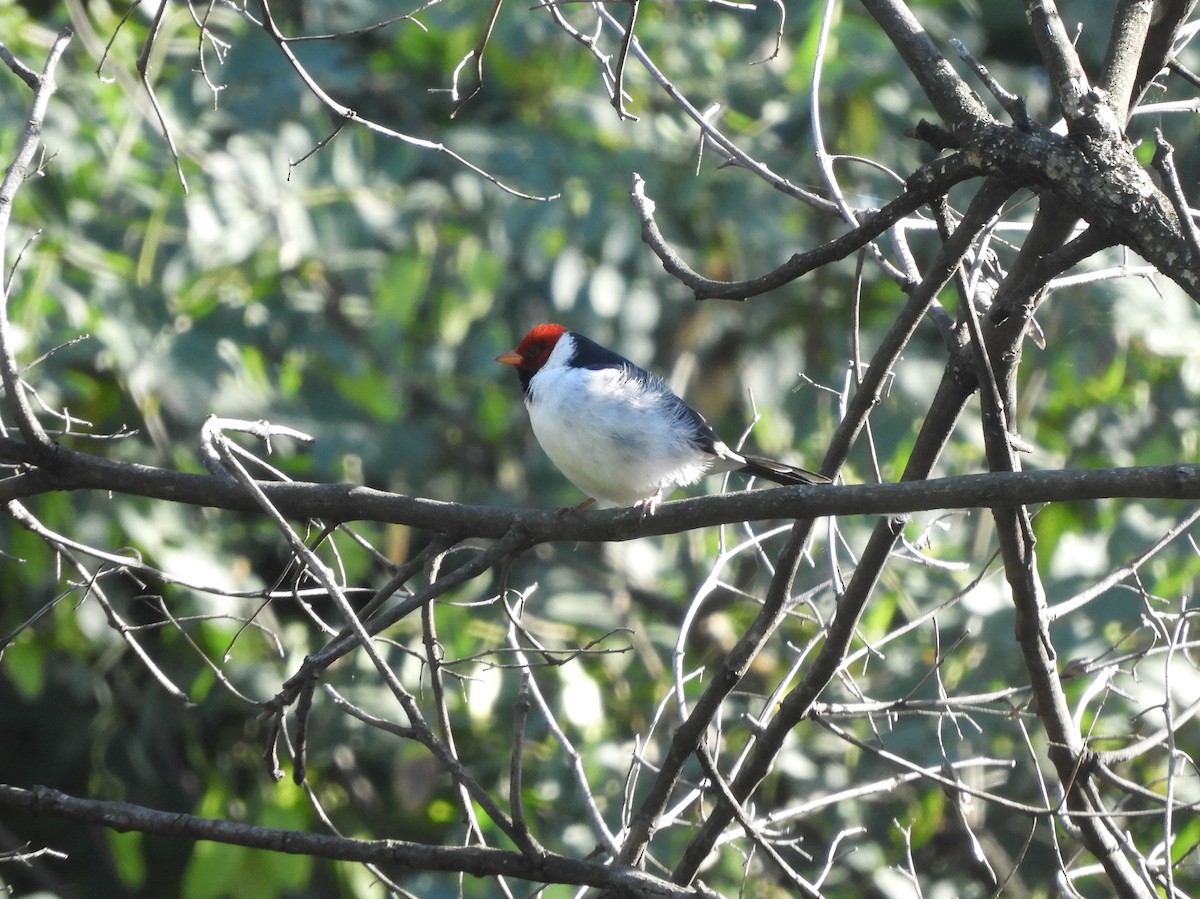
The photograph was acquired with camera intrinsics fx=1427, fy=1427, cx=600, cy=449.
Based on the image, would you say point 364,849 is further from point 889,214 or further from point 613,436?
point 613,436

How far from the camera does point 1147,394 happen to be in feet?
18.5

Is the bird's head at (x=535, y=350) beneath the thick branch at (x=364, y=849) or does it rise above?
above

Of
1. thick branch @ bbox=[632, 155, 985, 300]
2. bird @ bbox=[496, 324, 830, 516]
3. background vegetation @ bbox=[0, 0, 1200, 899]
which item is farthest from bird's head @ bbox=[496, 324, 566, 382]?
thick branch @ bbox=[632, 155, 985, 300]

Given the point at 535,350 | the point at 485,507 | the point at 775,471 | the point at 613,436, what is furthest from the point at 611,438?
the point at 485,507

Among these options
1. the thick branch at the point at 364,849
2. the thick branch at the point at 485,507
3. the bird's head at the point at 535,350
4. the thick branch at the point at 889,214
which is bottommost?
the thick branch at the point at 364,849

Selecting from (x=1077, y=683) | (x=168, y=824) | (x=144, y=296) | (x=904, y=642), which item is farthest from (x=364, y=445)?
(x=168, y=824)

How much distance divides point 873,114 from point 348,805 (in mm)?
3329

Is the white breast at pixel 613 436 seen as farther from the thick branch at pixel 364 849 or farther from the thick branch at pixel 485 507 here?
the thick branch at pixel 364 849

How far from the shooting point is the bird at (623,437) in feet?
12.3

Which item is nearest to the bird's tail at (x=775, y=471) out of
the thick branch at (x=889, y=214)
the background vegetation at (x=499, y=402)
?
the background vegetation at (x=499, y=402)

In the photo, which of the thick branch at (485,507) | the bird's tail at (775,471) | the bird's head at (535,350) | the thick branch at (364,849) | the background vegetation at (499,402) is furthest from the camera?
the background vegetation at (499,402)

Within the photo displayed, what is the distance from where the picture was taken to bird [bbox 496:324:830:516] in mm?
3758

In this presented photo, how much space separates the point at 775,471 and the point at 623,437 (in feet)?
1.38

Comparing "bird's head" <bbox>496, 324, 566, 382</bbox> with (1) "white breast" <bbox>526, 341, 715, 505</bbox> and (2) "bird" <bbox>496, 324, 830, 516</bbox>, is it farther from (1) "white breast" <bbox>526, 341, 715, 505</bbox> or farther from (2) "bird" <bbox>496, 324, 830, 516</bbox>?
(1) "white breast" <bbox>526, 341, 715, 505</bbox>
